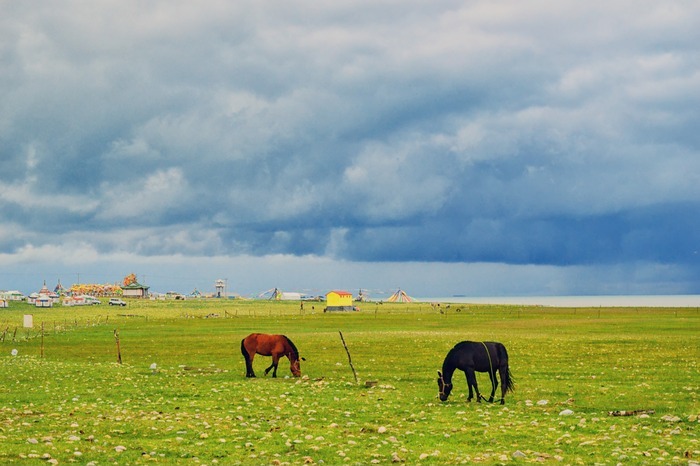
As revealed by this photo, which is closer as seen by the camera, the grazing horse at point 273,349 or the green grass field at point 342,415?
the green grass field at point 342,415

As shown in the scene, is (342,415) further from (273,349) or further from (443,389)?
(273,349)

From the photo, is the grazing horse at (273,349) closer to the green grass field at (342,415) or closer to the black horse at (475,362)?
the green grass field at (342,415)

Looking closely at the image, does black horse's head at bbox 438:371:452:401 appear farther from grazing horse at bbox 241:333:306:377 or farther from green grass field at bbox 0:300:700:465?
grazing horse at bbox 241:333:306:377

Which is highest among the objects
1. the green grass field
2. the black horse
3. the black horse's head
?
the black horse

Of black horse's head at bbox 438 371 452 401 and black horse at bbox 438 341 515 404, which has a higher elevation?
black horse at bbox 438 341 515 404

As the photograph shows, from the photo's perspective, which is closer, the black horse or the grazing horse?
the black horse

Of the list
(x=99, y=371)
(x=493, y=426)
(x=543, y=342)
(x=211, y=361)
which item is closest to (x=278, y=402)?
(x=493, y=426)

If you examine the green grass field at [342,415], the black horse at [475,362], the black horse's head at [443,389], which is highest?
the black horse at [475,362]

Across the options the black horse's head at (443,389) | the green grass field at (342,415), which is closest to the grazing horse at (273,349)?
the green grass field at (342,415)

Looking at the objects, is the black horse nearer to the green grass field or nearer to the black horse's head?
the black horse's head

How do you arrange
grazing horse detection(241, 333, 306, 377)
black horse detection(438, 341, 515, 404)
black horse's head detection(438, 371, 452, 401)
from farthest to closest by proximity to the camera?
grazing horse detection(241, 333, 306, 377) < black horse's head detection(438, 371, 452, 401) < black horse detection(438, 341, 515, 404)

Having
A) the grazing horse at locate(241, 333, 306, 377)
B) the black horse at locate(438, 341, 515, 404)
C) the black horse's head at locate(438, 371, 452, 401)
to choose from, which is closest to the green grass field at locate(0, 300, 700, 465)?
the black horse's head at locate(438, 371, 452, 401)

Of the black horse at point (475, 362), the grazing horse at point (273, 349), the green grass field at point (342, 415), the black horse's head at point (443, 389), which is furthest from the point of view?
the grazing horse at point (273, 349)

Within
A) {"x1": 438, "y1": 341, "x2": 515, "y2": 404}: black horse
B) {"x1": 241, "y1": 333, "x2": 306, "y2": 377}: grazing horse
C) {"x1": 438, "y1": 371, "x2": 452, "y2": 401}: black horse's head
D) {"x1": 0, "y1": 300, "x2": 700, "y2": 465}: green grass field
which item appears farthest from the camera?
{"x1": 241, "y1": 333, "x2": 306, "y2": 377}: grazing horse
